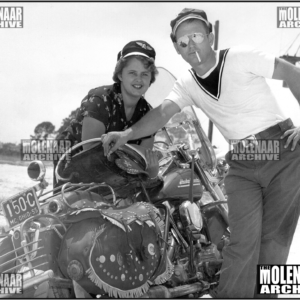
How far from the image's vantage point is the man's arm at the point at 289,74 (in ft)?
7.88

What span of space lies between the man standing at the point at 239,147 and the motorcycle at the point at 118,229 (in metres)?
0.22

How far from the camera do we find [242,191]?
2609 millimetres

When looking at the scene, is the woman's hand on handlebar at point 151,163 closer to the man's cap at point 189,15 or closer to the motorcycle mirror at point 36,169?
the motorcycle mirror at point 36,169

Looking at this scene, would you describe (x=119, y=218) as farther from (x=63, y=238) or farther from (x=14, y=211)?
(x=14, y=211)

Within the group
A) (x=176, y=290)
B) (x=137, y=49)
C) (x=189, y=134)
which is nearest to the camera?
(x=176, y=290)

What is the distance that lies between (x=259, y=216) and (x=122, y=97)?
1.31m

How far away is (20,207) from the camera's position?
218cm

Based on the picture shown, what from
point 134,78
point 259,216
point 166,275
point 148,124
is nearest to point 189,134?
point 148,124

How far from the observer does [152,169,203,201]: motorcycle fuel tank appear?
2818mm

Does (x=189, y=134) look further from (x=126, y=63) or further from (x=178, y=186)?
(x=126, y=63)

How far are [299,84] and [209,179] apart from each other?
3.65 ft

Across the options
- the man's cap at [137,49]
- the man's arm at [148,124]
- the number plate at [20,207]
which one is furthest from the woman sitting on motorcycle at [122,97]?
the number plate at [20,207]

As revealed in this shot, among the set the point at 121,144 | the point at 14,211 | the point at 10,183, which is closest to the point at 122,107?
the point at 121,144

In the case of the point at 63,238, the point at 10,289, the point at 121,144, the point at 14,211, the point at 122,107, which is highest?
the point at 122,107
